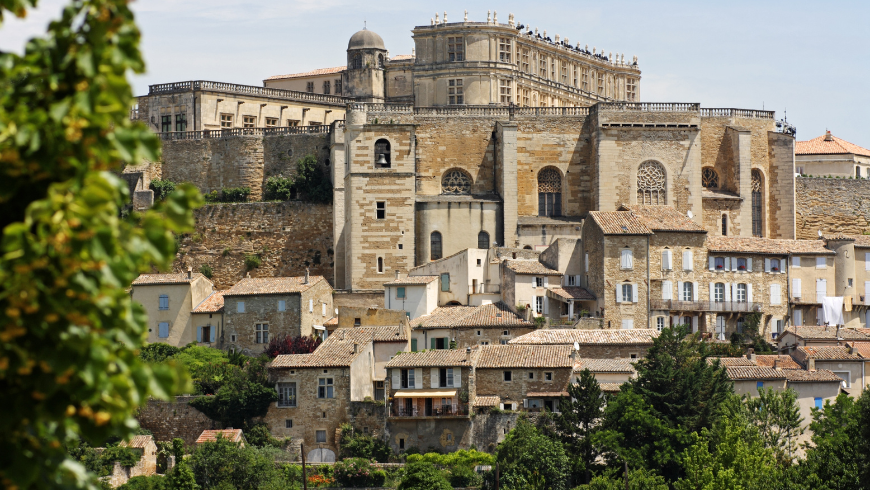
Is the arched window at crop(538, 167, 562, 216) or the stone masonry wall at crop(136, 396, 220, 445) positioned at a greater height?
the arched window at crop(538, 167, 562, 216)

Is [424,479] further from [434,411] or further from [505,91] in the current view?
[505,91]

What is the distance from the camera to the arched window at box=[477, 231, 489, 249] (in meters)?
64.8

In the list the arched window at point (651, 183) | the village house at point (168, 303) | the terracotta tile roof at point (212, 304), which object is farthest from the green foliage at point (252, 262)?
the arched window at point (651, 183)

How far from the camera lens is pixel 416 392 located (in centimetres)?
5003

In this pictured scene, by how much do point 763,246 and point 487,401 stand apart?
1850 cm

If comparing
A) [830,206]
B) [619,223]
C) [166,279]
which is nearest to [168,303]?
[166,279]

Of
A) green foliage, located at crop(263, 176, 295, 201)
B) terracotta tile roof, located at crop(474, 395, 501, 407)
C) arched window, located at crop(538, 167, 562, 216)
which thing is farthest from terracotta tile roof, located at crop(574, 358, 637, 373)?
green foliage, located at crop(263, 176, 295, 201)

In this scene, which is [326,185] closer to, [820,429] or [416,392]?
[416,392]

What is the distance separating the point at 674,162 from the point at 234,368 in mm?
26944

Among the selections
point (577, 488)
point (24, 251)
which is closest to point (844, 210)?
point (577, 488)

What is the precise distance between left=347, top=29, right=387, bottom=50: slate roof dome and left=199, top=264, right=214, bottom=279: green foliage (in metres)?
24.0

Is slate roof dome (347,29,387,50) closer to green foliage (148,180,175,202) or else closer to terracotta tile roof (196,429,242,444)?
green foliage (148,180,175,202)

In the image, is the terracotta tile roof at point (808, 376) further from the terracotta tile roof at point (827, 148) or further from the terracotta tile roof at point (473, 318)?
the terracotta tile roof at point (827, 148)

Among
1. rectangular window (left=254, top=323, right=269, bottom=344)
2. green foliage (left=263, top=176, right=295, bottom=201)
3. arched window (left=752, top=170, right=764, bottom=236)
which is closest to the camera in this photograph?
rectangular window (left=254, top=323, right=269, bottom=344)
